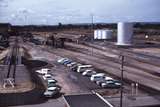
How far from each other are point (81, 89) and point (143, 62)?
20.3m

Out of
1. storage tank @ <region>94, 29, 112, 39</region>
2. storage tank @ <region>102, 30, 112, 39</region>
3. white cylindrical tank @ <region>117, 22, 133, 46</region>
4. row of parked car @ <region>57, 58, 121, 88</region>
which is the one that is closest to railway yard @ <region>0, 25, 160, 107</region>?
row of parked car @ <region>57, 58, 121, 88</region>

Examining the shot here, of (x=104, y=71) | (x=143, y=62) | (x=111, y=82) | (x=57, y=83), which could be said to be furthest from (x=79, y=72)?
(x=143, y=62)

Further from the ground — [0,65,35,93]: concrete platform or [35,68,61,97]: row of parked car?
[0,65,35,93]: concrete platform

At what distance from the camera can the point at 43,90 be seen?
2973cm

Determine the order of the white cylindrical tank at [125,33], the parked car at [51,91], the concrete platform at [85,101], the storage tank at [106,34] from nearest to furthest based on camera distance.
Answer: the concrete platform at [85,101]
the parked car at [51,91]
the white cylindrical tank at [125,33]
the storage tank at [106,34]

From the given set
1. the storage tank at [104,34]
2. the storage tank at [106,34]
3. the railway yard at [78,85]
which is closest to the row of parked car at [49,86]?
the railway yard at [78,85]

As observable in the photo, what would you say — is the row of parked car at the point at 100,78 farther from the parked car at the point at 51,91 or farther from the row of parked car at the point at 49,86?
the parked car at the point at 51,91

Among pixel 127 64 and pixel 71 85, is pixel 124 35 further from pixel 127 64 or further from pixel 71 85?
pixel 71 85

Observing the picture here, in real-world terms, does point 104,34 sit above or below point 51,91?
above

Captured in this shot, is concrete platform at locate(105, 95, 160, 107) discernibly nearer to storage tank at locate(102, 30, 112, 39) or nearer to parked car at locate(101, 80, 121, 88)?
parked car at locate(101, 80, 121, 88)

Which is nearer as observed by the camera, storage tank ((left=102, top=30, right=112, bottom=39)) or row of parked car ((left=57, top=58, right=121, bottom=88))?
row of parked car ((left=57, top=58, right=121, bottom=88))

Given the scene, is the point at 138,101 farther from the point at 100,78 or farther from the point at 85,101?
the point at 100,78

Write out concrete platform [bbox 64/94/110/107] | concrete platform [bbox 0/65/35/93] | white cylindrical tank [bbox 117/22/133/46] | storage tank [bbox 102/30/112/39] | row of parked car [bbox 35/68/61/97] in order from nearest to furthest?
concrete platform [bbox 64/94/110/107] < concrete platform [bbox 0/65/35/93] < row of parked car [bbox 35/68/61/97] < white cylindrical tank [bbox 117/22/133/46] < storage tank [bbox 102/30/112/39]

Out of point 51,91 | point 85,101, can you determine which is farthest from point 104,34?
point 85,101
